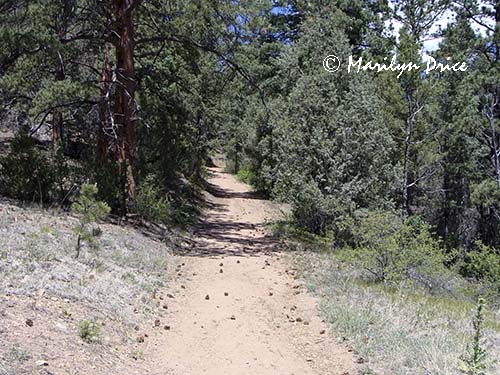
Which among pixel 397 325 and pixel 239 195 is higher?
pixel 397 325

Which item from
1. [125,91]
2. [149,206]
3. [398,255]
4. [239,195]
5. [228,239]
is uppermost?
[125,91]

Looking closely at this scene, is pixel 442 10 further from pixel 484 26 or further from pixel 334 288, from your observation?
pixel 334 288

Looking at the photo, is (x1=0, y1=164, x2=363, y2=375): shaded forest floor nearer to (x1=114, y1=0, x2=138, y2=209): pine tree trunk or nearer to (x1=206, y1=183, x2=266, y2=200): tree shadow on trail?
(x1=114, y1=0, x2=138, y2=209): pine tree trunk

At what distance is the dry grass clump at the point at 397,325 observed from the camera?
19.0 ft

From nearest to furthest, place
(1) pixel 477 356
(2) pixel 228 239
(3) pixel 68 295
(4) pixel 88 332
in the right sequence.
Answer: (1) pixel 477 356
(4) pixel 88 332
(3) pixel 68 295
(2) pixel 228 239

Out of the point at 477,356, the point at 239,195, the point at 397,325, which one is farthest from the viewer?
the point at 239,195

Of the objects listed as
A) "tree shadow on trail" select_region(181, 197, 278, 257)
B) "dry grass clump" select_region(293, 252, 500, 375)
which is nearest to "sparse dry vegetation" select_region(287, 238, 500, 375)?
"dry grass clump" select_region(293, 252, 500, 375)

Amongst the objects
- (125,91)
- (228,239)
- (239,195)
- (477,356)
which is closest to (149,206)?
(228,239)

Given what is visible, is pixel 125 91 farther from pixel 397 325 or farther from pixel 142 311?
pixel 397 325

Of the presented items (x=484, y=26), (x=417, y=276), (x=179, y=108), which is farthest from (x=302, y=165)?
(x=484, y=26)

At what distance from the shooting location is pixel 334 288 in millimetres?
9188

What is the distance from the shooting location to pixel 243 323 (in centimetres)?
738

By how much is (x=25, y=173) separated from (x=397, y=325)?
920cm

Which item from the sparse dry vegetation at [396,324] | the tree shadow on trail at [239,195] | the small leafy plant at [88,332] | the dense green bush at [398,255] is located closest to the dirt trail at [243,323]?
the sparse dry vegetation at [396,324]
